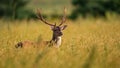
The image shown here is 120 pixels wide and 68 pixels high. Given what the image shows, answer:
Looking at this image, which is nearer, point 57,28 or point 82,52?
point 82,52

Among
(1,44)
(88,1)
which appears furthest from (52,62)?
(88,1)

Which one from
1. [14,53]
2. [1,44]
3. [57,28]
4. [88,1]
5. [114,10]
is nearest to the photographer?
[14,53]

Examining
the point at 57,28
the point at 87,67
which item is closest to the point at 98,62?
the point at 87,67

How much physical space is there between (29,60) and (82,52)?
4.29 ft

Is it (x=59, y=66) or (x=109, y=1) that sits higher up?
(x=109, y=1)

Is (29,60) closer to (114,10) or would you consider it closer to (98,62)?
(98,62)

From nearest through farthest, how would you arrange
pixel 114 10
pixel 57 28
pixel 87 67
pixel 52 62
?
1. pixel 87 67
2. pixel 52 62
3. pixel 57 28
4. pixel 114 10

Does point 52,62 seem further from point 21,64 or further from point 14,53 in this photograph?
point 14,53

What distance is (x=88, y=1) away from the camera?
77.9 ft

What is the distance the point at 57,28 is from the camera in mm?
9492

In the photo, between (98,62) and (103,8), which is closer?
(98,62)

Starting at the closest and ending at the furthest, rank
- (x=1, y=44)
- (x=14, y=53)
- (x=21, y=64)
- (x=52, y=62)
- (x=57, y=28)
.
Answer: (x=21, y=64) < (x=52, y=62) < (x=14, y=53) < (x=1, y=44) < (x=57, y=28)

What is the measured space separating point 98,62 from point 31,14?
16497 millimetres

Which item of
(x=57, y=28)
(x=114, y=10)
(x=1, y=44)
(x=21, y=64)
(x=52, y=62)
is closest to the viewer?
(x=21, y=64)
